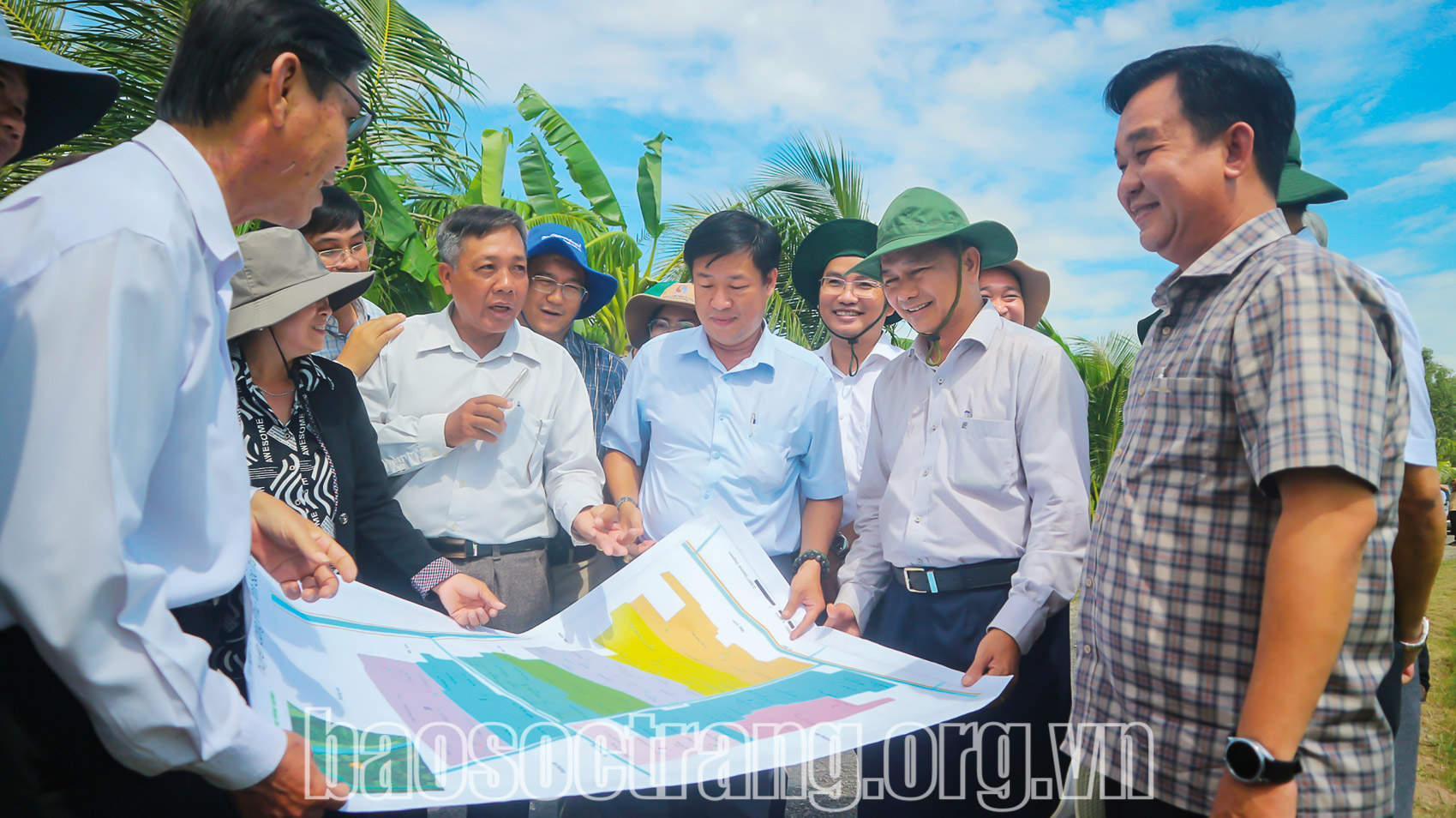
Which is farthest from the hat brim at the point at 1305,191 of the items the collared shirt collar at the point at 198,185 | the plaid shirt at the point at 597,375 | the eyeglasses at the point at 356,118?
the plaid shirt at the point at 597,375

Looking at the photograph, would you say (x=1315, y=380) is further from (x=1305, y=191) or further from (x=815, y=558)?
(x=815, y=558)

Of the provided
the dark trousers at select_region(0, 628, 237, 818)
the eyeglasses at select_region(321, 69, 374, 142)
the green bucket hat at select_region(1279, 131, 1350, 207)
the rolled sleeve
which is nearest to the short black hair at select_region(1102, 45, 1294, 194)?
the rolled sleeve

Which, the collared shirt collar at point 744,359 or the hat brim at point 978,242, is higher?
the hat brim at point 978,242

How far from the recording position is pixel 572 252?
11.5 ft

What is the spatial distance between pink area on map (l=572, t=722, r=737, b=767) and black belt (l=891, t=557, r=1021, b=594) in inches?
38.7

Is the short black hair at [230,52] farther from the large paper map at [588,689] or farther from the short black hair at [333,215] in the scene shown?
the short black hair at [333,215]

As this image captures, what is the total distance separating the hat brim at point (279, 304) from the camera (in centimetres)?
181

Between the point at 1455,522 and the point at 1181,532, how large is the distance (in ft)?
57.2

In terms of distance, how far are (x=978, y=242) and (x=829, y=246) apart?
148 centimetres

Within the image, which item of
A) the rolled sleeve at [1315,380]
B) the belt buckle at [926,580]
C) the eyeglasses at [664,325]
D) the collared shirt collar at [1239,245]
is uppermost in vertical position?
the eyeglasses at [664,325]

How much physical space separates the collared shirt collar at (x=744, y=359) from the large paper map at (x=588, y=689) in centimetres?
99

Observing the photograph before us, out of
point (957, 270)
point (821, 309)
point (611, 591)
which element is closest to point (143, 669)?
point (611, 591)

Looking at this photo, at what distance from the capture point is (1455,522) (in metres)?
13.8

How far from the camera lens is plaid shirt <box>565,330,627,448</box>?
349 cm
